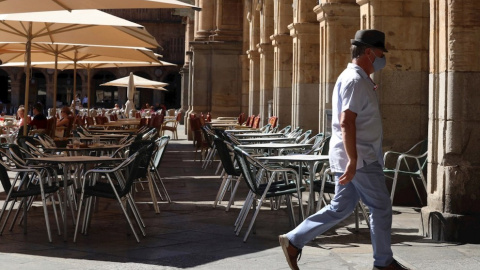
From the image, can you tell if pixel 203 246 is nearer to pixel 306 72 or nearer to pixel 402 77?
pixel 402 77

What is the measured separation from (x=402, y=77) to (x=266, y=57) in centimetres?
1333

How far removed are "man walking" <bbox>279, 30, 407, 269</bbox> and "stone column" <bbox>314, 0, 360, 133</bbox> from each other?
26.6ft

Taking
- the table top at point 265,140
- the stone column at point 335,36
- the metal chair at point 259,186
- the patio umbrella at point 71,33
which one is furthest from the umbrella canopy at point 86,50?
the metal chair at point 259,186

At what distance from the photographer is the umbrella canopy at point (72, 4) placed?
9883 millimetres

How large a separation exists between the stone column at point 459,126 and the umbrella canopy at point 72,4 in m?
2.79

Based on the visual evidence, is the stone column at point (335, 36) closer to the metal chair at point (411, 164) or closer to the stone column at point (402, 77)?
the stone column at point (402, 77)

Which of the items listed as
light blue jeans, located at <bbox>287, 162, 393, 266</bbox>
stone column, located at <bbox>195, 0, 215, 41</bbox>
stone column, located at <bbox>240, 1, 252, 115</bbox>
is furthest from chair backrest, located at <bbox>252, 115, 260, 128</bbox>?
light blue jeans, located at <bbox>287, 162, 393, 266</bbox>

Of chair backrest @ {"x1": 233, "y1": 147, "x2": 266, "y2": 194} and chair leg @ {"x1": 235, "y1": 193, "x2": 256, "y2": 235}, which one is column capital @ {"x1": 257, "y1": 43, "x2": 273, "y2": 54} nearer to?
chair leg @ {"x1": 235, "y1": 193, "x2": 256, "y2": 235}

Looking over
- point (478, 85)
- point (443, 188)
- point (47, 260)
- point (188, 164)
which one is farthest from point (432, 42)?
point (188, 164)

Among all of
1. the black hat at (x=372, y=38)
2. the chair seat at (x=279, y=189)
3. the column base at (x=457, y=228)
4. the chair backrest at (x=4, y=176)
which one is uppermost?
Result: the black hat at (x=372, y=38)

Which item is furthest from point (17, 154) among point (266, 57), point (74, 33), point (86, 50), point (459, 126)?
point (266, 57)

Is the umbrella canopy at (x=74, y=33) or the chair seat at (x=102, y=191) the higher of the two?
the umbrella canopy at (x=74, y=33)

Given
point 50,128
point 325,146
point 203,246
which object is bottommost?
point 203,246

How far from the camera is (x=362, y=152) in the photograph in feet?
20.7
